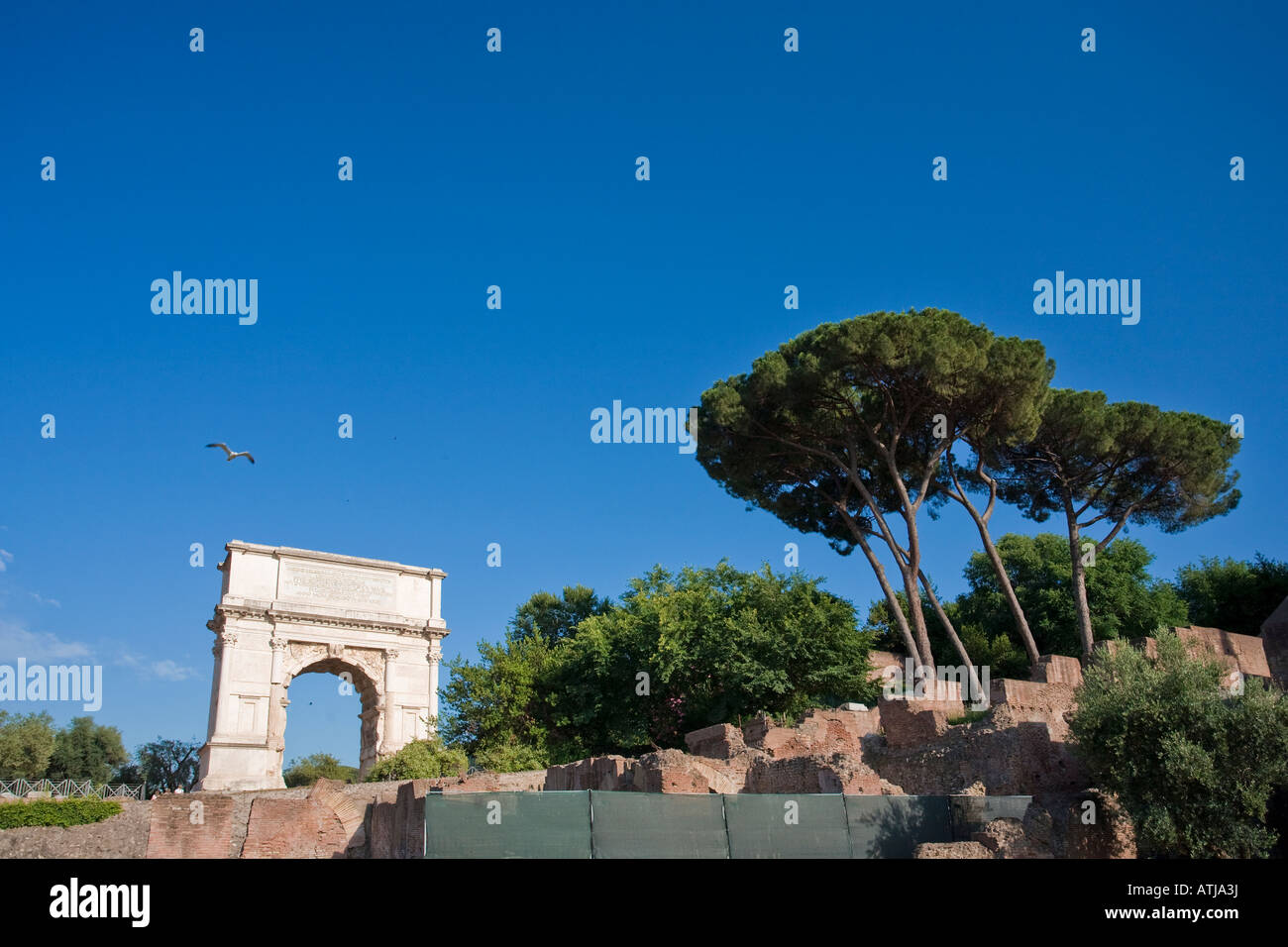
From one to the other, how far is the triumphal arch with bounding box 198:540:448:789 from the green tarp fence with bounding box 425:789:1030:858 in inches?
916

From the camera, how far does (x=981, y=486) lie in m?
30.8

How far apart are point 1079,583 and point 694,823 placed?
694 inches

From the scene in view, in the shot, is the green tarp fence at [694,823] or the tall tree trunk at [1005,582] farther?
the tall tree trunk at [1005,582]

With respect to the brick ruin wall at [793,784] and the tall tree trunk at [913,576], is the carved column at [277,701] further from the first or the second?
the tall tree trunk at [913,576]

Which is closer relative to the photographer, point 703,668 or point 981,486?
point 703,668

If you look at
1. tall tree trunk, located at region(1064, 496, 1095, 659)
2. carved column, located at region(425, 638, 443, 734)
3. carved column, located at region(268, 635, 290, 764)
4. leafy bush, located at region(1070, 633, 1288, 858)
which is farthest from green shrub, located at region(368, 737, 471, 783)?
leafy bush, located at region(1070, 633, 1288, 858)

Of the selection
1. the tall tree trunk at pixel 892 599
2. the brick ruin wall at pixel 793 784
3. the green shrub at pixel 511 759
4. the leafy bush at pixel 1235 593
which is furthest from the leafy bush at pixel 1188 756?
the leafy bush at pixel 1235 593

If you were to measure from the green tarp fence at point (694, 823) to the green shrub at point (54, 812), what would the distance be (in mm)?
12642

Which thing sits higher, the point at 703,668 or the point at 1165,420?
the point at 1165,420

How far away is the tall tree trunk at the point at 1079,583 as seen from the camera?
26.6m

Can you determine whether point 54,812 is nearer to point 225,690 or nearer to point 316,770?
point 225,690
